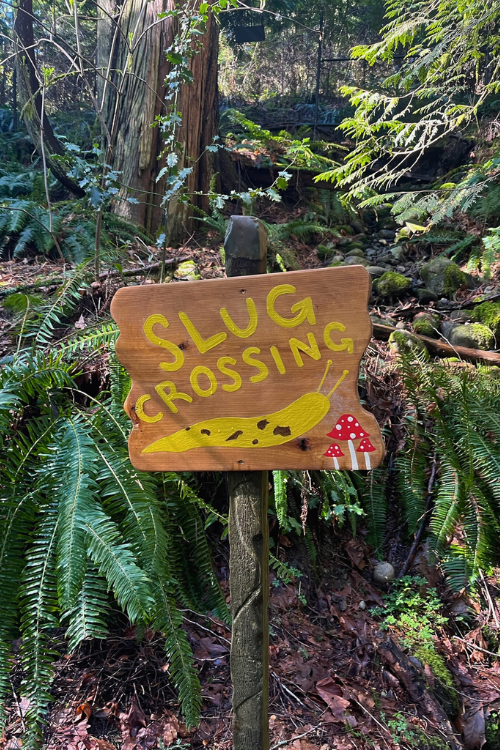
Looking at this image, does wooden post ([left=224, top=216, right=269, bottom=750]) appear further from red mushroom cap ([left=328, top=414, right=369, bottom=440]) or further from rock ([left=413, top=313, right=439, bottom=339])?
rock ([left=413, top=313, right=439, bottom=339])

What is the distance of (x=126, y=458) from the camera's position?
5.44 feet

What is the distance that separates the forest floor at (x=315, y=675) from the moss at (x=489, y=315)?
1.91 meters

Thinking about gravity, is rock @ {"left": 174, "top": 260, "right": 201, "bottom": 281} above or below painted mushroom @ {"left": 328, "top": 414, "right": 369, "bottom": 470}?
below

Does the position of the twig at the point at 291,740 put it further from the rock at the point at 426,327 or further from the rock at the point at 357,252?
the rock at the point at 357,252

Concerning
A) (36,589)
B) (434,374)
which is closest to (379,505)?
(434,374)

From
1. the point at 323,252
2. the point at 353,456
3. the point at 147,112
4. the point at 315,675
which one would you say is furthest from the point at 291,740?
the point at 323,252

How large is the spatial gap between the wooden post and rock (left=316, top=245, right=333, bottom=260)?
416 centimetres

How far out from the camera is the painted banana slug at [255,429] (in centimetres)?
106

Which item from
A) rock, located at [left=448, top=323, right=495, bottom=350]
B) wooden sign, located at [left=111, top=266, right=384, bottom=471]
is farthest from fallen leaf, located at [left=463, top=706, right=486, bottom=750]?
rock, located at [left=448, top=323, right=495, bottom=350]

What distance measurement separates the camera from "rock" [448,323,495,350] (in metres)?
3.45

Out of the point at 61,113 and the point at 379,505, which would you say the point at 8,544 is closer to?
the point at 379,505

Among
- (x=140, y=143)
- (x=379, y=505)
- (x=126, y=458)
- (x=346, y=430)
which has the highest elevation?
(x=140, y=143)

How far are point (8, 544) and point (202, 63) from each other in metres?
4.52

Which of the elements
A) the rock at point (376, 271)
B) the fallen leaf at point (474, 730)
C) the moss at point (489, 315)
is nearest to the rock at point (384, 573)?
the fallen leaf at point (474, 730)
